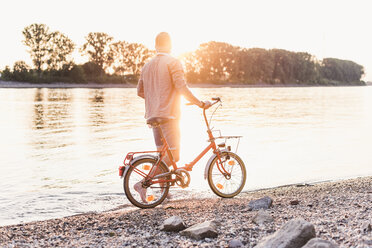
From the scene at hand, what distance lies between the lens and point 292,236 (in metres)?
4.00

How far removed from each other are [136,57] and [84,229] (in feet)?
336

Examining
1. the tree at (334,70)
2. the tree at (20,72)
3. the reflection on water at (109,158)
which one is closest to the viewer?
the reflection on water at (109,158)

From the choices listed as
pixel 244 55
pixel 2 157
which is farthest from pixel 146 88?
pixel 244 55

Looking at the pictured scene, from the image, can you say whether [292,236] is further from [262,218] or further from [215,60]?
[215,60]

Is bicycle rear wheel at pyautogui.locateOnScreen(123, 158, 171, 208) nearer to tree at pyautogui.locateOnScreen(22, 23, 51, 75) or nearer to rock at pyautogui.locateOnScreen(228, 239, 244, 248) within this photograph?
rock at pyautogui.locateOnScreen(228, 239, 244, 248)

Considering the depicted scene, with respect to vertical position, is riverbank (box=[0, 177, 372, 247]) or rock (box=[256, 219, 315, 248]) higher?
rock (box=[256, 219, 315, 248])

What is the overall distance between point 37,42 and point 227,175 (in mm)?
90200

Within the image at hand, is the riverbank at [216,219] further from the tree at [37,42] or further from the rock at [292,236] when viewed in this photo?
the tree at [37,42]

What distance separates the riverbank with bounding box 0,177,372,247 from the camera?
4598mm

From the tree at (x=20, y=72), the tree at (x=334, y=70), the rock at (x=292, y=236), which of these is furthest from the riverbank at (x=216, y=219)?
the tree at (x=334, y=70)

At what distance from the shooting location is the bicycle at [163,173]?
6227 mm

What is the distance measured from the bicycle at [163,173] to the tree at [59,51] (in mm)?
89116

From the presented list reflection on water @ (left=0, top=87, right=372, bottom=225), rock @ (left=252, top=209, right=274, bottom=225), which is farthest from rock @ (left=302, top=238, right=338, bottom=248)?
reflection on water @ (left=0, top=87, right=372, bottom=225)

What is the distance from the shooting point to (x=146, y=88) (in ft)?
21.1
